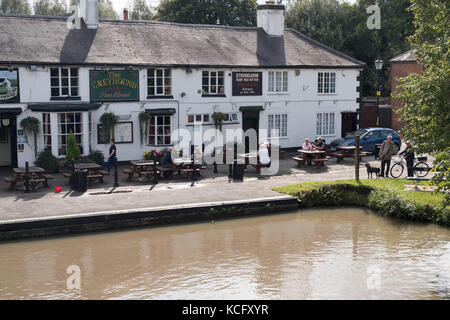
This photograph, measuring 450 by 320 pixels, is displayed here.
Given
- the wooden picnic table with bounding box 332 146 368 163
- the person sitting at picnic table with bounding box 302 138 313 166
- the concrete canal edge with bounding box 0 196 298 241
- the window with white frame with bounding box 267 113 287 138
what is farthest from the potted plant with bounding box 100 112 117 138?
the wooden picnic table with bounding box 332 146 368 163

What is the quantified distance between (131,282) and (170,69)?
1552 cm

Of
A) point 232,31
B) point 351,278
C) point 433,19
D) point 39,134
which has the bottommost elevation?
point 351,278

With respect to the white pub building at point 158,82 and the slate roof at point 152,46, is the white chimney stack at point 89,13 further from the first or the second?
the slate roof at point 152,46

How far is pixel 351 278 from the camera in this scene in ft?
43.1

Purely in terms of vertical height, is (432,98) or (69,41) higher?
(69,41)

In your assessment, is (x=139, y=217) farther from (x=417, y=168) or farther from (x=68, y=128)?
(x=417, y=168)

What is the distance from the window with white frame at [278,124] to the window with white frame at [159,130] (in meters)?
5.79

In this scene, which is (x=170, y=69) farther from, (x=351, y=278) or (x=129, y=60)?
(x=351, y=278)

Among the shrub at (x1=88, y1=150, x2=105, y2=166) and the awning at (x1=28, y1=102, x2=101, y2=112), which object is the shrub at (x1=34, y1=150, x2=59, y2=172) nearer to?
the shrub at (x1=88, y1=150, x2=105, y2=166)

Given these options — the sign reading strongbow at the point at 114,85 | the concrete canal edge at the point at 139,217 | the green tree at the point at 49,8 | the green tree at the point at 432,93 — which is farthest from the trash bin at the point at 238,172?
the green tree at the point at 49,8

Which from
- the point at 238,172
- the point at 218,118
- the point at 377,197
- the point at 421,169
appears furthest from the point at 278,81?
the point at 377,197

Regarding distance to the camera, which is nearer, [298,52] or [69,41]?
[69,41]

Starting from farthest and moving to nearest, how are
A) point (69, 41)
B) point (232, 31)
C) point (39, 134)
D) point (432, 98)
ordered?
1. point (232, 31)
2. point (69, 41)
3. point (39, 134)
4. point (432, 98)

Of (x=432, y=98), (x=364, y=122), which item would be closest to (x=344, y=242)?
(x=432, y=98)
